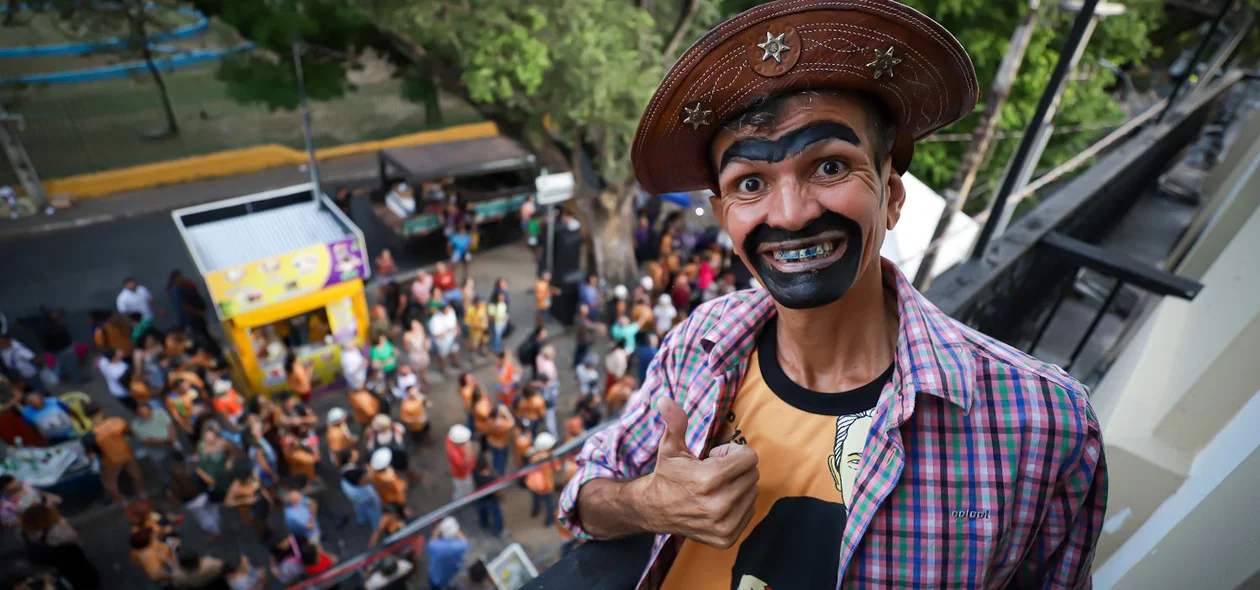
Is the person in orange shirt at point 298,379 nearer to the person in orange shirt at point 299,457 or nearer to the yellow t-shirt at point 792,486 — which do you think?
the person in orange shirt at point 299,457

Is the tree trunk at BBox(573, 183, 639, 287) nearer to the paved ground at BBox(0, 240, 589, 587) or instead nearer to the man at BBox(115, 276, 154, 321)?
the paved ground at BBox(0, 240, 589, 587)

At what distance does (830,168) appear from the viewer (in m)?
1.53

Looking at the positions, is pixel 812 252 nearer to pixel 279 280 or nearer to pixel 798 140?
pixel 798 140

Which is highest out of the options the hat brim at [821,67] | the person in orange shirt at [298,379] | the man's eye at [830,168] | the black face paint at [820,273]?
the hat brim at [821,67]

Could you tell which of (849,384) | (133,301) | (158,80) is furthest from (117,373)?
(158,80)

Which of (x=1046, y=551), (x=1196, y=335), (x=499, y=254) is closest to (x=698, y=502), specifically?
(x=1046, y=551)

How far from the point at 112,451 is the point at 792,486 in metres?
7.64

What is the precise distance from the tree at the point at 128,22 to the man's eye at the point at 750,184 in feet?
38.6

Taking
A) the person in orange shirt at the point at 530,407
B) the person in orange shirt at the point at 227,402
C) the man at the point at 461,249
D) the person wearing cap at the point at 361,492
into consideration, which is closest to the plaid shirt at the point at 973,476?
the person wearing cap at the point at 361,492

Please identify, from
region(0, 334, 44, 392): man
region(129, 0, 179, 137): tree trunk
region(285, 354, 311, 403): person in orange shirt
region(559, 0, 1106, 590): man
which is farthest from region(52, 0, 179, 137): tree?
region(559, 0, 1106, 590): man

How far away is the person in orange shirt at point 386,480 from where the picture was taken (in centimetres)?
623

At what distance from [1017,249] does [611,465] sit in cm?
216

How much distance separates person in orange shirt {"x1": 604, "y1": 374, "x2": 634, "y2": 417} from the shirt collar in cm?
586

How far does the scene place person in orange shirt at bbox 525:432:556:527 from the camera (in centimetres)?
662
